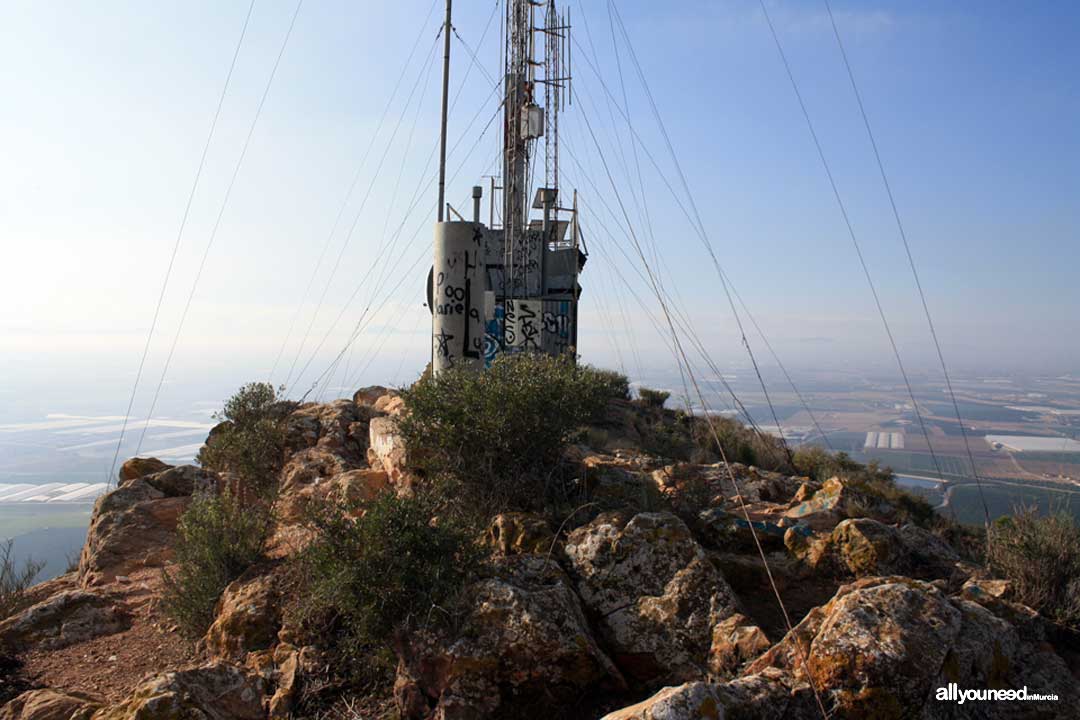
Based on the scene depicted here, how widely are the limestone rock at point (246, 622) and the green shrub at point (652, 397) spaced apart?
16.2m

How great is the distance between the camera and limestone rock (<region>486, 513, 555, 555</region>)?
577 cm

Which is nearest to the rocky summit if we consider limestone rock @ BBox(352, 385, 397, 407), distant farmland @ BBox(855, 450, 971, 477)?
limestone rock @ BBox(352, 385, 397, 407)

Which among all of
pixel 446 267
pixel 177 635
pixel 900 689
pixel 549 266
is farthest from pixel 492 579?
pixel 549 266

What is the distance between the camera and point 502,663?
14.5ft

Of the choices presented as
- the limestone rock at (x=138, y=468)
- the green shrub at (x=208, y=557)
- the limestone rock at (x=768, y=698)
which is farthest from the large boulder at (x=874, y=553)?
the limestone rock at (x=138, y=468)

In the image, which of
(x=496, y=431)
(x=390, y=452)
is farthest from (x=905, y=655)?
(x=390, y=452)

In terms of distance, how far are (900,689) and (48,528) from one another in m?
31.5

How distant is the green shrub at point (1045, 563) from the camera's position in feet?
16.3

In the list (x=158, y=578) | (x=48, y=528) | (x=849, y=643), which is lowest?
(x=48, y=528)

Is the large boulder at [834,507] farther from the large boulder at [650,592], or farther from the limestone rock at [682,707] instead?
the limestone rock at [682,707]

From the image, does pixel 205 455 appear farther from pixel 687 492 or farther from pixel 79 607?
pixel 687 492

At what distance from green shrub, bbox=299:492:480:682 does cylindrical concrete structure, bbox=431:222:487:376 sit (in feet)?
17.6

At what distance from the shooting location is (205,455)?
1140 centimetres

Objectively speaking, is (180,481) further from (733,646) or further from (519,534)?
(733,646)
